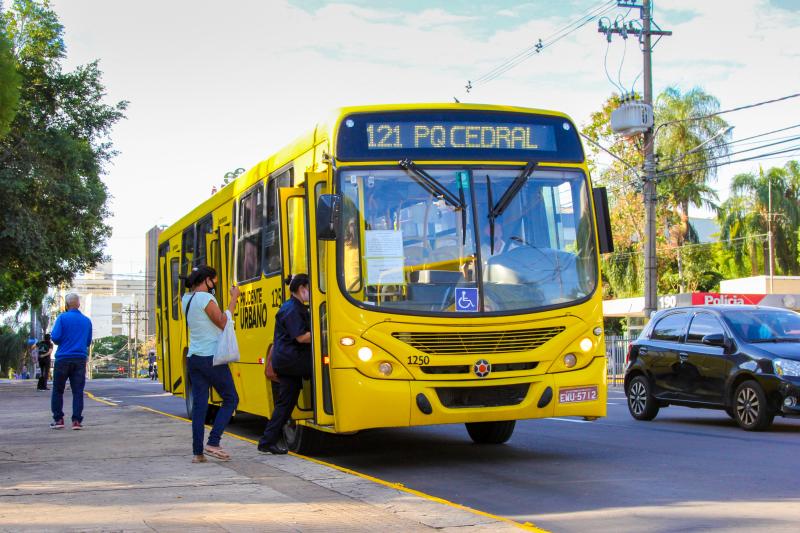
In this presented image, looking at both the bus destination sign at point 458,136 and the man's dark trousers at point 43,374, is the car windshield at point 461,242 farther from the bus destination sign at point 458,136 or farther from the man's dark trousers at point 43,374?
the man's dark trousers at point 43,374

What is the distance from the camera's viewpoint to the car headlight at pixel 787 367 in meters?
13.1

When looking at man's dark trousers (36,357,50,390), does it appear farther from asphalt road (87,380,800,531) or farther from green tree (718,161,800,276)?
green tree (718,161,800,276)

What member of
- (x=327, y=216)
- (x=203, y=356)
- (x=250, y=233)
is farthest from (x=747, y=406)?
(x=203, y=356)

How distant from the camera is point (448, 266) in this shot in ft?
32.6

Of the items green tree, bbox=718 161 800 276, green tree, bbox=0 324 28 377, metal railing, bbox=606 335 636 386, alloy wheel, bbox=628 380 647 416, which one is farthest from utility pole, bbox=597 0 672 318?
green tree, bbox=0 324 28 377

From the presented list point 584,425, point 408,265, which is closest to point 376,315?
point 408,265

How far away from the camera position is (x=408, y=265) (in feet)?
32.3

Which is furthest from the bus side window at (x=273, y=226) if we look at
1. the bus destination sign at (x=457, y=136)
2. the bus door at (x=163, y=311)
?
the bus door at (x=163, y=311)

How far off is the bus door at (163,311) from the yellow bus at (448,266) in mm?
8762

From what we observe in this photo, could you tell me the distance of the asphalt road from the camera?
24.4 feet

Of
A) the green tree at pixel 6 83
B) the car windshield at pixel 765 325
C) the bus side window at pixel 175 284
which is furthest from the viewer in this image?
the green tree at pixel 6 83

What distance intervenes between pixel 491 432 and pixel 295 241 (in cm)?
321

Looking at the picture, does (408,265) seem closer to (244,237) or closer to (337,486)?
(337,486)

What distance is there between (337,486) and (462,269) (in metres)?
2.47
